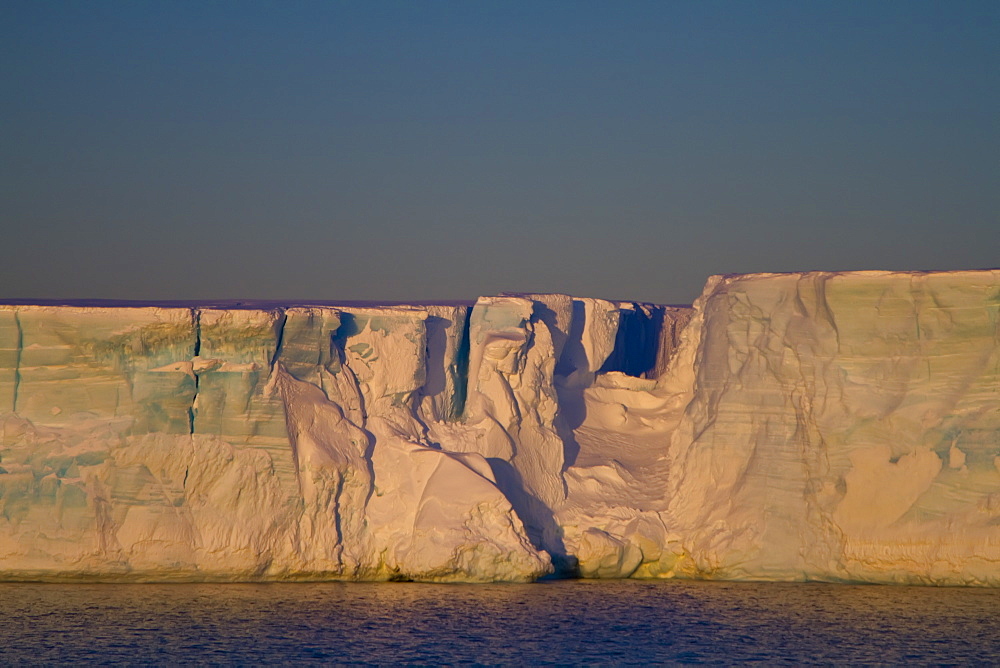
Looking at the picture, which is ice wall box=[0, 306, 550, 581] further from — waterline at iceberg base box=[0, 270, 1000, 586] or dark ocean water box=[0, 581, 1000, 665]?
dark ocean water box=[0, 581, 1000, 665]

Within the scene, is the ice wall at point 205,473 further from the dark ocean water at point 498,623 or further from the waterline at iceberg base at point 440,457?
the dark ocean water at point 498,623

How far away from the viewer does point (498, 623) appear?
56.2 ft

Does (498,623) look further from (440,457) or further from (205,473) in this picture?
(205,473)

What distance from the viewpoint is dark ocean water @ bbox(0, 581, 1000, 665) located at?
15906 mm

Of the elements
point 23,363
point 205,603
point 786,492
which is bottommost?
point 205,603

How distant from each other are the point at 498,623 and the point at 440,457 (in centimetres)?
260

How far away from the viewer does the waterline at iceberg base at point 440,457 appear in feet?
60.9

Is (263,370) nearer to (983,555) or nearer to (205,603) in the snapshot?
(205,603)

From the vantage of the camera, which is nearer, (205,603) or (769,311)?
(205,603)

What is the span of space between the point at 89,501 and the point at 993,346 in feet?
35.2

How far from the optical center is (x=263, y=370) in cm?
1911

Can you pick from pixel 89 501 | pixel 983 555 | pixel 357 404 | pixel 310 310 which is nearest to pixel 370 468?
pixel 357 404

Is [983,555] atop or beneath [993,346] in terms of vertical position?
beneath

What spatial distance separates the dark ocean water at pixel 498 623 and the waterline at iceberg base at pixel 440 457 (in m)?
0.39
